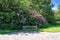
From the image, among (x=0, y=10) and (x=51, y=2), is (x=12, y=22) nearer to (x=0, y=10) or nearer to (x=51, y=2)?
(x=0, y=10)

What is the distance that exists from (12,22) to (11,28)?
631 mm

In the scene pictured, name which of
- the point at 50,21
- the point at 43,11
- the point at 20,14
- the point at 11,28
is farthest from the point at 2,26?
the point at 50,21

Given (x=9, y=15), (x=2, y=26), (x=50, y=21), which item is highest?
(x=9, y=15)

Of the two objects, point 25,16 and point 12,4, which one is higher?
point 12,4

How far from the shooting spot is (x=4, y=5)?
58.6ft

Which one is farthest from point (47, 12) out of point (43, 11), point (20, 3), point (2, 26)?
point (2, 26)

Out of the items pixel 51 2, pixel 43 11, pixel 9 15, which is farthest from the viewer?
pixel 51 2

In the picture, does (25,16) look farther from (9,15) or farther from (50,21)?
(50,21)

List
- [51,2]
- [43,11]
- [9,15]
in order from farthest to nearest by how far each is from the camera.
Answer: [51,2] < [43,11] < [9,15]

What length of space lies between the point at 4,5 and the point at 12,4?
870mm

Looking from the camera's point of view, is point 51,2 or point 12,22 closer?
point 12,22

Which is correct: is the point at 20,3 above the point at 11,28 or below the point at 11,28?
above

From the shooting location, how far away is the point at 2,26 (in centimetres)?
1711

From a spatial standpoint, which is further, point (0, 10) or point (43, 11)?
point (43, 11)
